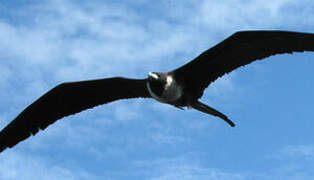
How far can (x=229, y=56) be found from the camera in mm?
13172

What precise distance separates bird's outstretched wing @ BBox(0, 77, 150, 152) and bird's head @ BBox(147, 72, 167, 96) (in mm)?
886

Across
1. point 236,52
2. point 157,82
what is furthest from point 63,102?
point 236,52

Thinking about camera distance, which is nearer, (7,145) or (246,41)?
(246,41)

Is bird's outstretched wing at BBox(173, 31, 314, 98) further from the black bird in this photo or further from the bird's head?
the bird's head

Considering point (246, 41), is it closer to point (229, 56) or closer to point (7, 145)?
point (229, 56)

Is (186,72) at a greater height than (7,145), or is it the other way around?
(186,72)

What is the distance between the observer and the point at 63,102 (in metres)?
14.3

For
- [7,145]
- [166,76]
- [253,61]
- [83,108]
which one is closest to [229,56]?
[253,61]

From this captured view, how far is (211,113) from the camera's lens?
13.7m

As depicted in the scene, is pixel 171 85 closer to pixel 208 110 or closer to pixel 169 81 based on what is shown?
pixel 169 81

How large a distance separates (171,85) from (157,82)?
35 centimetres

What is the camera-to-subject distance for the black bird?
1277 centimetres

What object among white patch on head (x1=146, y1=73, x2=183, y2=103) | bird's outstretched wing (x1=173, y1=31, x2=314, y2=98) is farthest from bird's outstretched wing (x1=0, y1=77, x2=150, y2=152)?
bird's outstretched wing (x1=173, y1=31, x2=314, y2=98)

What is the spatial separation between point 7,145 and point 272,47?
6049 millimetres
